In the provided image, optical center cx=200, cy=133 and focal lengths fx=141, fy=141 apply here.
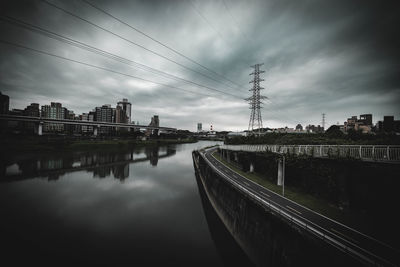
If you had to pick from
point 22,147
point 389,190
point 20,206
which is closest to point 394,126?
point 389,190

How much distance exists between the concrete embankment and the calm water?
1.54 meters

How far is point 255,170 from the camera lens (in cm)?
2759

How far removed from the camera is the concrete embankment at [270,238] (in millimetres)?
7391

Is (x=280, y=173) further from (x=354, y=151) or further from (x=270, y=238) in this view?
(x=270, y=238)

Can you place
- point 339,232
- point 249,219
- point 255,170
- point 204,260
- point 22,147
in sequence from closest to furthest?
point 339,232, point 204,260, point 249,219, point 255,170, point 22,147

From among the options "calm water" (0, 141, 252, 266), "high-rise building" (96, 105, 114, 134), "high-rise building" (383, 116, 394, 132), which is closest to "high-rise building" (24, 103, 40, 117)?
"high-rise building" (96, 105, 114, 134)

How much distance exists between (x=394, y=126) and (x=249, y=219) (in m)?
50.7

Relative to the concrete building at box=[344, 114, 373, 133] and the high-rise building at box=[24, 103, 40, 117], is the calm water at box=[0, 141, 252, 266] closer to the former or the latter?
the concrete building at box=[344, 114, 373, 133]

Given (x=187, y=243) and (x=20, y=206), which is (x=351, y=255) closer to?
(x=187, y=243)

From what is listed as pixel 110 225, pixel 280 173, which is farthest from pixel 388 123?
pixel 110 225

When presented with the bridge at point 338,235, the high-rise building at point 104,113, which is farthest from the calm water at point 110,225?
the high-rise building at point 104,113

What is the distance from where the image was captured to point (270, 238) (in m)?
9.83

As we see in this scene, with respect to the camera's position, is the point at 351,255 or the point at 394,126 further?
the point at 394,126

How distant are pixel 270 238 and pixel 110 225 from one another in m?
15.1
